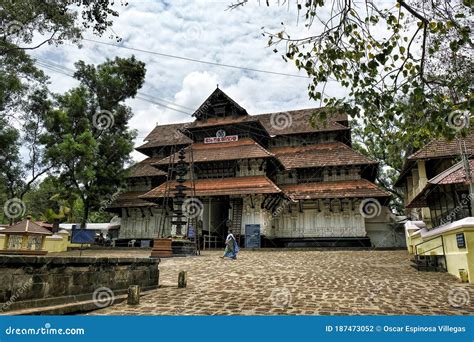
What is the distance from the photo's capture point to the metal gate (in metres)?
22.6

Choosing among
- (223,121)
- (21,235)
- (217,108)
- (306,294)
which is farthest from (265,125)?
(306,294)

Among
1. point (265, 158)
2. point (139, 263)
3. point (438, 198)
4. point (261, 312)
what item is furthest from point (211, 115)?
point (261, 312)

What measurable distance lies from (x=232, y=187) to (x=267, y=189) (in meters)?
2.60

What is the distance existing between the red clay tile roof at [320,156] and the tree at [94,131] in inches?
549

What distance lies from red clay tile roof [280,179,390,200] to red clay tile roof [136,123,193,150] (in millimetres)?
10730

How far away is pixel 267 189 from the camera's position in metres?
22.2

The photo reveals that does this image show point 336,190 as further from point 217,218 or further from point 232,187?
point 217,218

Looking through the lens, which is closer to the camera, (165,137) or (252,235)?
(252,235)

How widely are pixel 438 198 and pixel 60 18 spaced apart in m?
17.1

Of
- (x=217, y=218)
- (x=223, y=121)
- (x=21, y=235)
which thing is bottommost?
(x=21, y=235)

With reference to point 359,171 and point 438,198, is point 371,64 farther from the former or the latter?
point 359,171

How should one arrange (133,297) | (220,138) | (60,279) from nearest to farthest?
(60,279) < (133,297) < (220,138)

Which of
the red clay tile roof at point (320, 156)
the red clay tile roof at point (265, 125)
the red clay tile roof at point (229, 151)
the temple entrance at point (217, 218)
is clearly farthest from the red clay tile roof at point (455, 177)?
the red clay tile roof at point (265, 125)

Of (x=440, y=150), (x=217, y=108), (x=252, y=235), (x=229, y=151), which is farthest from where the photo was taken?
(x=217, y=108)
